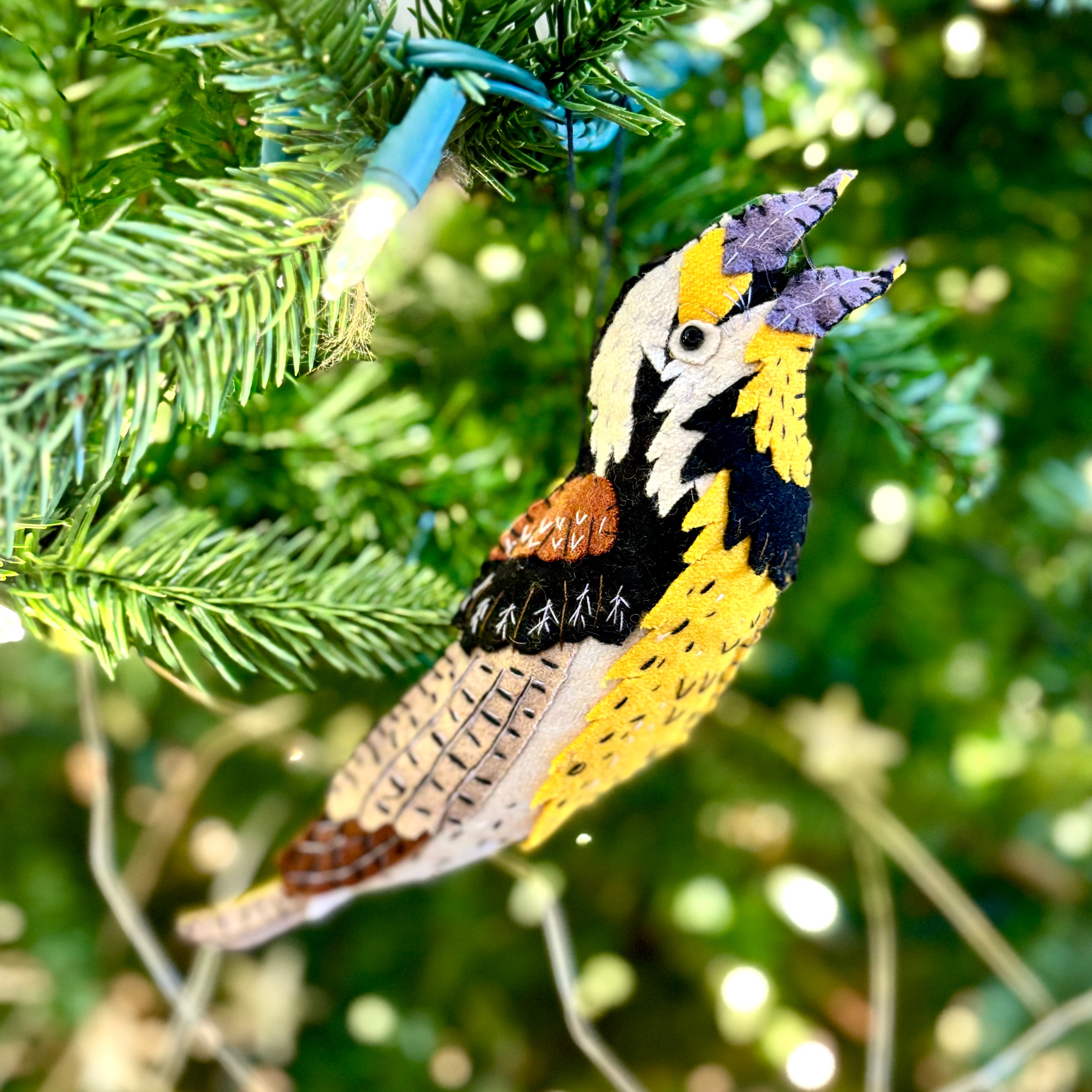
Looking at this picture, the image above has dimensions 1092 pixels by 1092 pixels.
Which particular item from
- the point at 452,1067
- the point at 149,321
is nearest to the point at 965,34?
the point at 149,321

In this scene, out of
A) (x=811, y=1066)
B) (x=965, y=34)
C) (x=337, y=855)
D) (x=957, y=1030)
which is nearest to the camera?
(x=337, y=855)

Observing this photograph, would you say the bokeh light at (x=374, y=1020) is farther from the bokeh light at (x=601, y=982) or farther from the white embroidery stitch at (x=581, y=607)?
the white embroidery stitch at (x=581, y=607)

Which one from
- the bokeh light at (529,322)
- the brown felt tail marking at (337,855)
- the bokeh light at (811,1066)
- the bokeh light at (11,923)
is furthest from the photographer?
the bokeh light at (11,923)

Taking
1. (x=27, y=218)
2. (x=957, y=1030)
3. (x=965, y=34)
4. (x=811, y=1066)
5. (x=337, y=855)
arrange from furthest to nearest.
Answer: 1. (x=957, y=1030)
2. (x=811, y=1066)
3. (x=965, y=34)
4. (x=337, y=855)
5. (x=27, y=218)

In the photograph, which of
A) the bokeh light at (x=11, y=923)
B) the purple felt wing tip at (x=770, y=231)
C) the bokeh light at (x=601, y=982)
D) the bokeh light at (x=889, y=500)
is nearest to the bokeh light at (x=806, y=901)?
the bokeh light at (x=601, y=982)

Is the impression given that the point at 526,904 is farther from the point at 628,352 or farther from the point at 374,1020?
the point at 628,352

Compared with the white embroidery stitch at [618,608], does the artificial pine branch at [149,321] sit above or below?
above

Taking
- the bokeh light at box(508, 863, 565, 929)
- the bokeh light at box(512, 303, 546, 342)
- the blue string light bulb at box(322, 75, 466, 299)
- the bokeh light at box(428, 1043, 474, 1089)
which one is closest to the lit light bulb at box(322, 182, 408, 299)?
the blue string light bulb at box(322, 75, 466, 299)

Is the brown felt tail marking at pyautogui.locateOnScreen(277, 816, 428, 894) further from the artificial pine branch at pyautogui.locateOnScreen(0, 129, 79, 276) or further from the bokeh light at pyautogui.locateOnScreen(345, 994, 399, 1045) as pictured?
the bokeh light at pyautogui.locateOnScreen(345, 994, 399, 1045)
